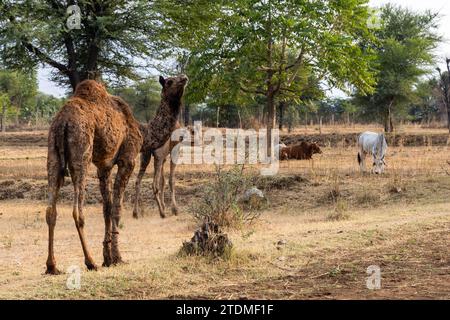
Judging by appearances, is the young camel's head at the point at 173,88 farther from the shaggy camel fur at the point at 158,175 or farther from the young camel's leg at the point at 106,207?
the young camel's leg at the point at 106,207

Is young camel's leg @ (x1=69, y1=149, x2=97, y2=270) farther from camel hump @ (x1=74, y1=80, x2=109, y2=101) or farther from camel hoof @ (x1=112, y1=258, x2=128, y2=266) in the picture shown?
camel hump @ (x1=74, y1=80, x2=109, y2=101)

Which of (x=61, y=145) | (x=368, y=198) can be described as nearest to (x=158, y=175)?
(x=368, y=198)

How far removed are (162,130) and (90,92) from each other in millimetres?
4841

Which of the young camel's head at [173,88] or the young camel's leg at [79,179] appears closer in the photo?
the young camel's leg at [79,179]

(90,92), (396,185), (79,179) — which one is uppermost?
(90,92)

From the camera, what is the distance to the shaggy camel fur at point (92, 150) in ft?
21.6

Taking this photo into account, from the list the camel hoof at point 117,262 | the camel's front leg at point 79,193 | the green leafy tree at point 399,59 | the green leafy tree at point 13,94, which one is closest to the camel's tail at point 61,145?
the camel's front leg at point 79,193

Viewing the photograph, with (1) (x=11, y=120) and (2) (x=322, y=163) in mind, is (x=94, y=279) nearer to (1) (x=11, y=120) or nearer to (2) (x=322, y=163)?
(2) (x=322, y=163)

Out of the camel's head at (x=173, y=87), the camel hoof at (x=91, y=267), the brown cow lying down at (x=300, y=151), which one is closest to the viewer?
the camel hoof at (x=91, y=267)

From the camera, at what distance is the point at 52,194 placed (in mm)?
6453

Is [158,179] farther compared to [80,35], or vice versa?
[80,35]

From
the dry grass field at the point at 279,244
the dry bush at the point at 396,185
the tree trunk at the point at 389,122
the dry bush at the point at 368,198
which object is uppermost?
the tree trunk at the point at 389,122

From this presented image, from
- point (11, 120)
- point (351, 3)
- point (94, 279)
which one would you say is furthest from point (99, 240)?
point (11, 120)

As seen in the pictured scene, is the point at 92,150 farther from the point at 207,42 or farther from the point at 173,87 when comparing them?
the point at 207,42
